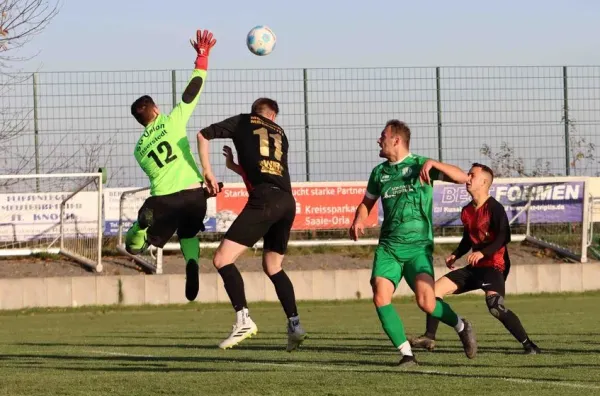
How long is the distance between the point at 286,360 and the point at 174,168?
7.37 feet

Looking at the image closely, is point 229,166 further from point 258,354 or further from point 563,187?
point 563,187

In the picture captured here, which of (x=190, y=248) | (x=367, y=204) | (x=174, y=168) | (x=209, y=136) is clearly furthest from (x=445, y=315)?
(x=174, y=168)

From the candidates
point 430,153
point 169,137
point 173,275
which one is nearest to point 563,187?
point 430,153

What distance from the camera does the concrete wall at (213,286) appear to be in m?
21.3

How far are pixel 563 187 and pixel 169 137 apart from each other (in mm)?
14818

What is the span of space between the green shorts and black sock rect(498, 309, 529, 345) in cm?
153

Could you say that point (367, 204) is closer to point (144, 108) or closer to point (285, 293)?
point (285, 293)

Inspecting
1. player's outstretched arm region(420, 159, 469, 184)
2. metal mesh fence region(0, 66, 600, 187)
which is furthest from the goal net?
player's outstretched arm region(420, 159, 469, 184)

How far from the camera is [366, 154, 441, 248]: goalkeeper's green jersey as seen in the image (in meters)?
9.32

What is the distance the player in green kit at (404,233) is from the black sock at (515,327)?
3.87 ft

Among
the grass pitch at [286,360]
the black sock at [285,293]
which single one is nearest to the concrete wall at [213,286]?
the grass pitch at [286,360]

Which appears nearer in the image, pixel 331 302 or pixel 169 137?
pixel 169 137

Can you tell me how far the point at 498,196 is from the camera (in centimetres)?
2445

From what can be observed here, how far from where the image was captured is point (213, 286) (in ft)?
71.8
